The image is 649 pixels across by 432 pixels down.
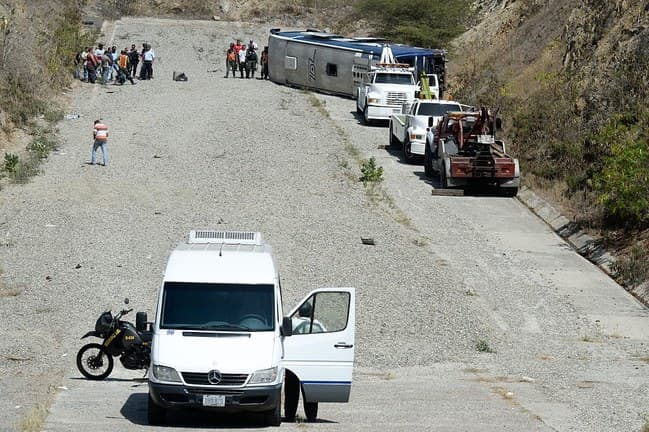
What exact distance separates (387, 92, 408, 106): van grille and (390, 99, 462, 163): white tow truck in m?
4.46

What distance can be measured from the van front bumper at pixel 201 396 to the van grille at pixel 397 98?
2952cm

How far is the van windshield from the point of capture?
12977mm

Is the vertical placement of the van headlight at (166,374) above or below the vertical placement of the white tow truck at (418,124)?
above

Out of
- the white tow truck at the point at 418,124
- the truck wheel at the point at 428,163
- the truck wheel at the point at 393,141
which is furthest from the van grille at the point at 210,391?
the truck wheel at the point at 393,141

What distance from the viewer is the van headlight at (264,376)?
1233 cm

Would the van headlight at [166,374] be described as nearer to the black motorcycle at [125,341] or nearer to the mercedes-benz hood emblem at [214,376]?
the mercedes-benz hood emblem at [214,376]

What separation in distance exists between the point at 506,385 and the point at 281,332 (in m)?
5.28

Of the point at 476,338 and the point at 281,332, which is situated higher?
the point at 281,332

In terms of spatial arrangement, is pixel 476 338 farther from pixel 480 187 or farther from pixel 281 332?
pixel 480 187

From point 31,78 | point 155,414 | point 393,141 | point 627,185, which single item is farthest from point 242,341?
point 31,78

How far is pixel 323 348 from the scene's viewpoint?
12852mm

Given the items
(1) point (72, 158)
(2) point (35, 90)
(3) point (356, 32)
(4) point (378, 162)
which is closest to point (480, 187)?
(4) point (378, 162)

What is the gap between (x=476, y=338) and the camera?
19.9 meters

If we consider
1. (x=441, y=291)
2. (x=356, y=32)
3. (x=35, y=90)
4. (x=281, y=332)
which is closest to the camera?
(x=281, y=332)
